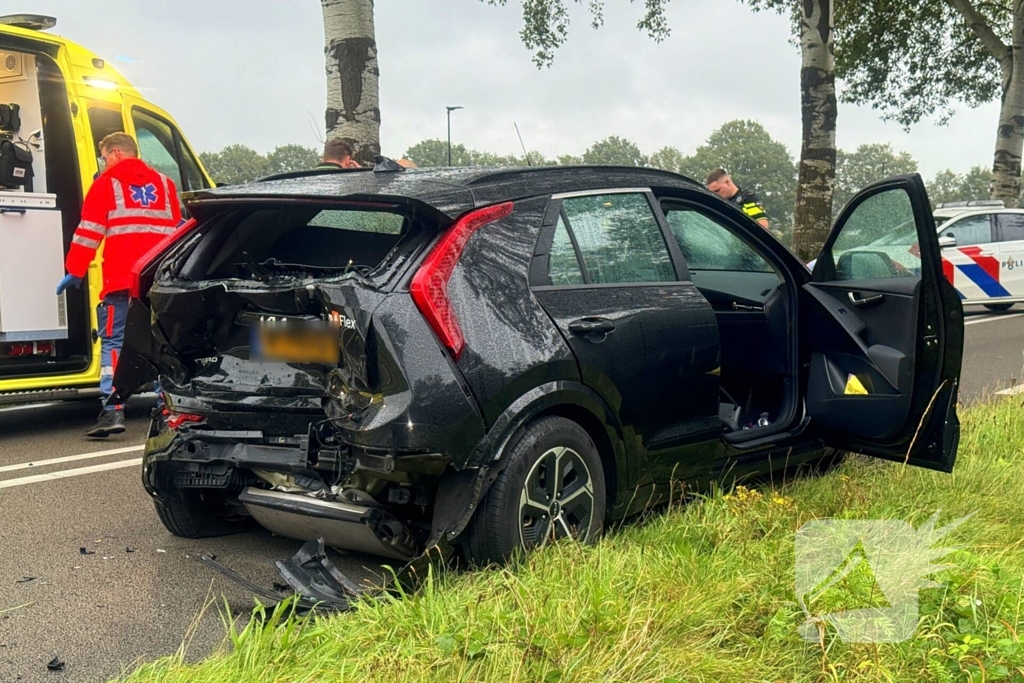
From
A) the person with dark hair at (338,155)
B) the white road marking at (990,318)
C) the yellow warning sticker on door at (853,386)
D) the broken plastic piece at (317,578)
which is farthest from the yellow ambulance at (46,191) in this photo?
the white road marking at (990,318)

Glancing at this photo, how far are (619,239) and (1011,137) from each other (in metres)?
20.9

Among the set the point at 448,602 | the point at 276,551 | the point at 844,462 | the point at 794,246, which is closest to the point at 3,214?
the point at 276,551

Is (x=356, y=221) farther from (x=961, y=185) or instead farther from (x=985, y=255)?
(x=961, y=185)

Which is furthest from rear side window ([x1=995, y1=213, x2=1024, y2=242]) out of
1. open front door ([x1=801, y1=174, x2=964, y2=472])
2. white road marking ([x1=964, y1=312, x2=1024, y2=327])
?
open front door ([x1=801, y1=174, x2=964, y2=472])

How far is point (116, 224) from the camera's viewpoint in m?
6.82

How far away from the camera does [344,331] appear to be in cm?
349

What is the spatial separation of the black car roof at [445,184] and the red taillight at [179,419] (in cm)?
83

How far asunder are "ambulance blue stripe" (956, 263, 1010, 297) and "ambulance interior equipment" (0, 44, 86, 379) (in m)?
12.9

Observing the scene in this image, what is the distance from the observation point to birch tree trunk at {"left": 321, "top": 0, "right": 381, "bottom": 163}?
30.8 feet

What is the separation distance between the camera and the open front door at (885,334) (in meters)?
4.33

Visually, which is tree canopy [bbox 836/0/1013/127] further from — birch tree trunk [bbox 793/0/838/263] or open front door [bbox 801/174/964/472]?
open front door [bbox 801/174/964/472]

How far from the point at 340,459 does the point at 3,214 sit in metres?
4.39

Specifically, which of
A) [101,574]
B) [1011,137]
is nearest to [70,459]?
[101,574]

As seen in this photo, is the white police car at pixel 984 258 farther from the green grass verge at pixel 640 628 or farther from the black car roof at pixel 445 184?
the green grass verge at pixel 640 628
